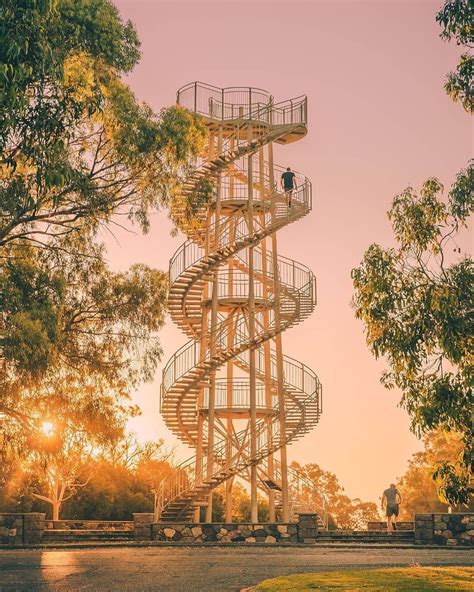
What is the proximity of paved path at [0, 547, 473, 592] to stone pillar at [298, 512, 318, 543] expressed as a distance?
8.48 feet

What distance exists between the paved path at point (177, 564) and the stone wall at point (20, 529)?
91.2 inches

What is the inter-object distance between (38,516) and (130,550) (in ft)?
13.5

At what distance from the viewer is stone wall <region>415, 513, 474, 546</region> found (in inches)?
941

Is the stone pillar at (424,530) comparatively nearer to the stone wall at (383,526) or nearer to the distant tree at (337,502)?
the stone wall at (383,526)

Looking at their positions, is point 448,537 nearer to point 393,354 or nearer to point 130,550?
point 130,550

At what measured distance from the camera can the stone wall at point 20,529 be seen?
2378 cm

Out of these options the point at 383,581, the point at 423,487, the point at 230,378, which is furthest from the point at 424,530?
the point at 423,487

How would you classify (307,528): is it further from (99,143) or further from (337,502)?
(337,502)

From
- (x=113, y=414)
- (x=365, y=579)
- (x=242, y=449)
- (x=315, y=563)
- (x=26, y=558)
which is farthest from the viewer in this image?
(x=242, y=449)

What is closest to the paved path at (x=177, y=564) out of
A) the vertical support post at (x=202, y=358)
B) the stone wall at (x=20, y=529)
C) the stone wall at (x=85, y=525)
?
the stone wall at (x=20, y=529)

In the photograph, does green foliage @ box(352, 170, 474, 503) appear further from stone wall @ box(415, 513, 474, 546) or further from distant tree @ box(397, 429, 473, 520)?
distant tree @ box(397, 429, 473, 520)

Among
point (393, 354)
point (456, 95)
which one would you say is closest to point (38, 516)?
point (393, 354)

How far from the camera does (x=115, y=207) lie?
21.5 m

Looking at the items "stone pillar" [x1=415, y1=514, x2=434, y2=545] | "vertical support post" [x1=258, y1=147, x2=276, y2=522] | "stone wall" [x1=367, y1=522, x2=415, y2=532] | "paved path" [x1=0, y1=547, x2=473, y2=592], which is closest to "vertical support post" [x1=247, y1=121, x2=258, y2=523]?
"vertical support post" [x1=258, y1=147, x2=276, y2=522]
